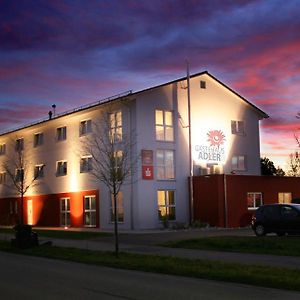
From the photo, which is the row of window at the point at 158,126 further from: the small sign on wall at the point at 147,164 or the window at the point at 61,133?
the small sign on wall at the point at 147,164

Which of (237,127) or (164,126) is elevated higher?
(237,127)

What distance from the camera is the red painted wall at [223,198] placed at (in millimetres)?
35688

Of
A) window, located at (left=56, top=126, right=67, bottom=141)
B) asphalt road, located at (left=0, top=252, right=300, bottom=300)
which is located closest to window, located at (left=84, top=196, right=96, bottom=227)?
window, located at (left=56, top=126, right=67, bottom=141)

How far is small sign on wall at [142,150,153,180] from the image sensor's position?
35250mm

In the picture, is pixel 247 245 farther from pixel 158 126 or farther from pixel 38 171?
pixel 38 171

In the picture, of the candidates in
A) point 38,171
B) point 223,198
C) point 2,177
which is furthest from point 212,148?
point 2,177

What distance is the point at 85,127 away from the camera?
130 feet

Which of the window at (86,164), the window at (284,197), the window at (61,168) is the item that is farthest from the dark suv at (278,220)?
the window at (61,168)

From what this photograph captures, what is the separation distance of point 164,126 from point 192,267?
22.6 meters

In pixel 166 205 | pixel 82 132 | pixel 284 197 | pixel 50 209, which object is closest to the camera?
pixel 166 205

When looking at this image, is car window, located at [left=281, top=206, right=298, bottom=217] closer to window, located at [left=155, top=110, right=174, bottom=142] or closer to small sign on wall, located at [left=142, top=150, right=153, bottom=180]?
small sign on wall, located at [left=142, top=150, right=153, bottom=180]

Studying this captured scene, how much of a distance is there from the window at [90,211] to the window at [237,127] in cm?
1146

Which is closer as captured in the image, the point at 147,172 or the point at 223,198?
the point at 147,172

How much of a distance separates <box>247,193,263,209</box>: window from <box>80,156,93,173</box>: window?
10807 mm
